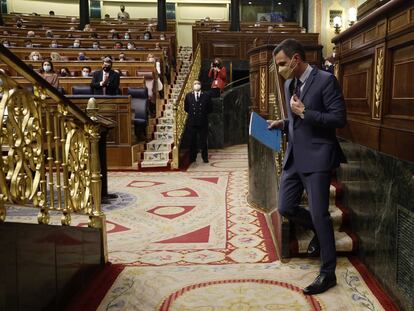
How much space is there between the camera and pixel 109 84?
750 centimetres

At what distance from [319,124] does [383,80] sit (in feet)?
1.89

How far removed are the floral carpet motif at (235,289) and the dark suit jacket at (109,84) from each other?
497 cm

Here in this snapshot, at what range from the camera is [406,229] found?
90.4 inches

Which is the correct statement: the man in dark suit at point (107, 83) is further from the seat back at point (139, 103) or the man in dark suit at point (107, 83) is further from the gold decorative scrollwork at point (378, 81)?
the gold decorative scrollwork at point (378, 81)

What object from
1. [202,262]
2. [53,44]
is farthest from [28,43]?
[202,262]

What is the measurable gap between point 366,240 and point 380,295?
47cm

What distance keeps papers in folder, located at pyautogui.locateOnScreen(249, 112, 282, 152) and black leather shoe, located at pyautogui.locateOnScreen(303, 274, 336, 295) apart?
0.87 metres

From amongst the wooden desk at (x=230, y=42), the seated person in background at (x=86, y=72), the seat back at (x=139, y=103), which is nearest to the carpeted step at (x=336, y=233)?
the seat back at (x=139, y=103)

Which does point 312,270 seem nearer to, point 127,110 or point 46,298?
point 46,298

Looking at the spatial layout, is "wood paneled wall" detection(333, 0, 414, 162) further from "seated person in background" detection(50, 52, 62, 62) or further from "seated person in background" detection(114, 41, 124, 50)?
"seated person in background" detection(114, 41, 124, 50)

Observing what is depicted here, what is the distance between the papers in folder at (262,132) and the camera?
113 inches

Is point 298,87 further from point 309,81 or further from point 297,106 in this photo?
point 297,106

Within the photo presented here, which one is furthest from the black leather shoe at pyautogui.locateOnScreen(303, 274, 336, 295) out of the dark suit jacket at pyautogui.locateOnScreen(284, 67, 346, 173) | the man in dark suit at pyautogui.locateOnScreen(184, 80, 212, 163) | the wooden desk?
the wooden desk

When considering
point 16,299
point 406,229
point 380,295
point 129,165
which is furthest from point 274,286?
point 129,165
